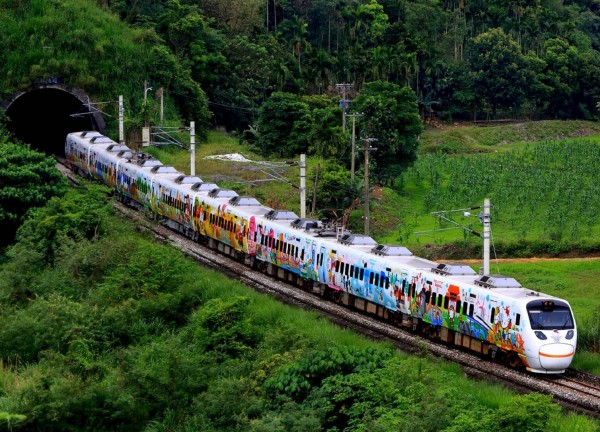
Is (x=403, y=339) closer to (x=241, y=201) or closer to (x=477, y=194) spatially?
(x=241, y=201)

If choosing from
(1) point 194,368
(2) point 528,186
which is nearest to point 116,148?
(2) point 528,186

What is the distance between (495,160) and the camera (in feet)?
230

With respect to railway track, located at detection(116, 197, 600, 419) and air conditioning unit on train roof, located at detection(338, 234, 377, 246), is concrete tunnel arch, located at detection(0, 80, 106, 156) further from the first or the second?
air conditioning unit on train roof, located at detection(338, 234, 377, 246)

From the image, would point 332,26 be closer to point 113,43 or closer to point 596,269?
point 113,43

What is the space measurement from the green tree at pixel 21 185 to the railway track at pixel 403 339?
14.3 ft

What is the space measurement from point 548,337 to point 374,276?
752 cm

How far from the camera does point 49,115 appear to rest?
71188 millimetres

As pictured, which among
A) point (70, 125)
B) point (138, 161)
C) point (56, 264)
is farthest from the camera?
point (70, 125)

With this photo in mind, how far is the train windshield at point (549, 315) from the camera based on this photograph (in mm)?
25609

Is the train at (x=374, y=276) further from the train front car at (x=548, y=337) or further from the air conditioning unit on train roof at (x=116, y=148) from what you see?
the air conditioning unit on train roof at (x=116, y=148)

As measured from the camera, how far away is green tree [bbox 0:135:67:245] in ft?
136

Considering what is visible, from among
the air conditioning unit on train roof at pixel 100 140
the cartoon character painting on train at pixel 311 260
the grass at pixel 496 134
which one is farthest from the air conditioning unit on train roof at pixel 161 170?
the grass at pixel 496 134

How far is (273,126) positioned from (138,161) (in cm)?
1469

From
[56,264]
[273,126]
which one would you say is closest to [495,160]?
[273,126]
